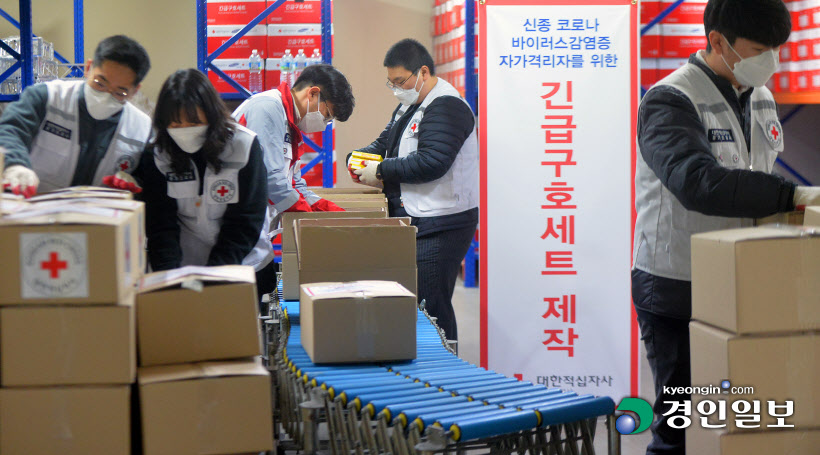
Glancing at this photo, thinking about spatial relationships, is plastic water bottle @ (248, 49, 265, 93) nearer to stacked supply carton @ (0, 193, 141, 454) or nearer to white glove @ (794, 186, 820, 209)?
stacked supply carton @ (0, 193, 141, 454)

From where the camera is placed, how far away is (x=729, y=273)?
192cm

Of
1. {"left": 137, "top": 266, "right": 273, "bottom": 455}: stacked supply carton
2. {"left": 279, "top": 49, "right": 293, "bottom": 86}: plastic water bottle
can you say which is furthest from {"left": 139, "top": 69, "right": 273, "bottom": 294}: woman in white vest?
{"left": 279, "top": 49, "right": 293, "bottom": 86}: plastic water bottle

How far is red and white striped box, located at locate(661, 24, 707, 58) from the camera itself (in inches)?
250

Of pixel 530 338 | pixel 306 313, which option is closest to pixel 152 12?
pixel 530 338

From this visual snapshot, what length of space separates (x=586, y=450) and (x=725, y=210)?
28.0 inches

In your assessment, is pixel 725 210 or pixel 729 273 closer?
pixel 729 273

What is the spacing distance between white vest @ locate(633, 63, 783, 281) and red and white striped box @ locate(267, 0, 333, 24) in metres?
3.83

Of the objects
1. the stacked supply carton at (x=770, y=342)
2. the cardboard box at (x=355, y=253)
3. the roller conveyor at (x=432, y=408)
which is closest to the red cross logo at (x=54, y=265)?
the roller conveyor at (x=432, y=408)

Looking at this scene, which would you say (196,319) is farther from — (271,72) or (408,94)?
(271,72)

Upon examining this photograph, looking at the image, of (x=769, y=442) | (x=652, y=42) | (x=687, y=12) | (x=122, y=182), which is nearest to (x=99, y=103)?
(x=122, y=182)

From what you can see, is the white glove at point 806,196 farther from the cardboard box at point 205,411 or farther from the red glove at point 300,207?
the red glove at point 300,207

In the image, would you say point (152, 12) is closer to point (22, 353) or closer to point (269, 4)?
point (269, 4)

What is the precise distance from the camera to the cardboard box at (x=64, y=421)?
5.90 ft

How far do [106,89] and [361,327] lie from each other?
117cm
